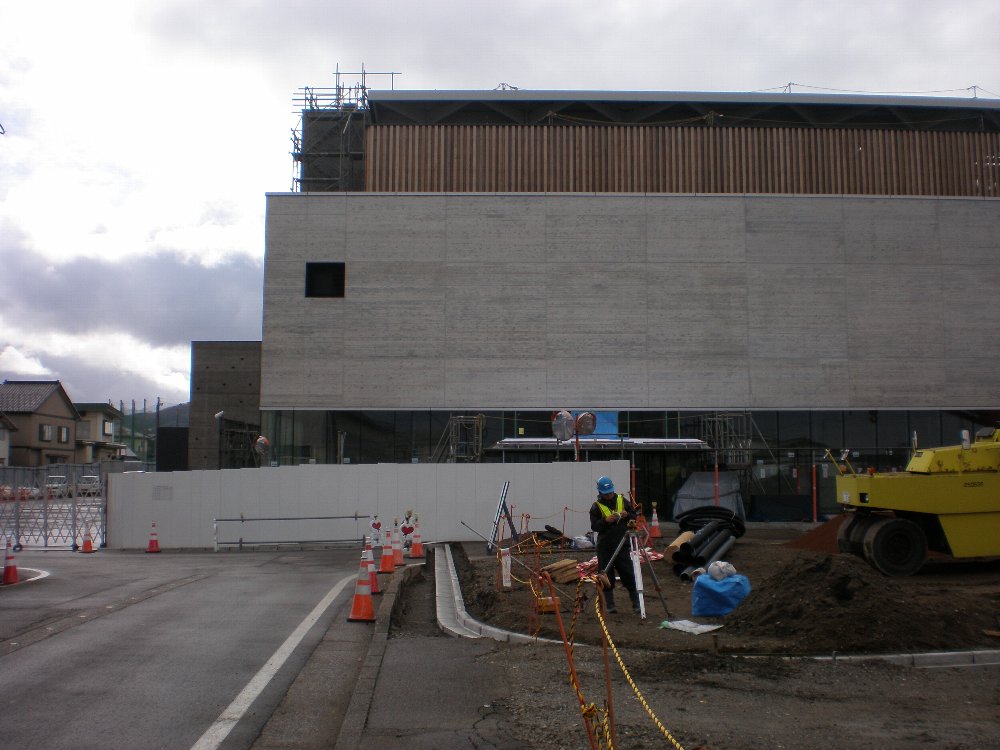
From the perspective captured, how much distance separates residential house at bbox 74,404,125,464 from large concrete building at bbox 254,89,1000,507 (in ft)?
184

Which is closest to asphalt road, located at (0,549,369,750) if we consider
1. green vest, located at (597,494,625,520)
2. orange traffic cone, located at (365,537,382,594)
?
orange traffic cone, located at (365,537,382,594)

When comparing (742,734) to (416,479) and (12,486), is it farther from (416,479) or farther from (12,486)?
(12,486)

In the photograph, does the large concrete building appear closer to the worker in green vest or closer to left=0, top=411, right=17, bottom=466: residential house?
the worker in green vest

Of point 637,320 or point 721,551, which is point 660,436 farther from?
point 721,551

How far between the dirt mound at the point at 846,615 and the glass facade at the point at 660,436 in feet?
86.8

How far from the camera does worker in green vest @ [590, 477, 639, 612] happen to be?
11.1 meters

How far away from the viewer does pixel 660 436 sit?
122 feet

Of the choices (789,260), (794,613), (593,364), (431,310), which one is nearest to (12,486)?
(431,310)

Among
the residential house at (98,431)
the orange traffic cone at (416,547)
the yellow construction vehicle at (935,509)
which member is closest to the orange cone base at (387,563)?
the orange traffic cone at (416,547)

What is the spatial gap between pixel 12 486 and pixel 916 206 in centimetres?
3699

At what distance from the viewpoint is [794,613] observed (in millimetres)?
9180

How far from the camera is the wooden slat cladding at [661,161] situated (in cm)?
3984

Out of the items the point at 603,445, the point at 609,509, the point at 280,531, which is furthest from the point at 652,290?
the point at 609,509

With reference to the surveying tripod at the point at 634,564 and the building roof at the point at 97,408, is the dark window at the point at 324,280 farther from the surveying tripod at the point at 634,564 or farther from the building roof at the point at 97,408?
the building roof at the point at 97,408
